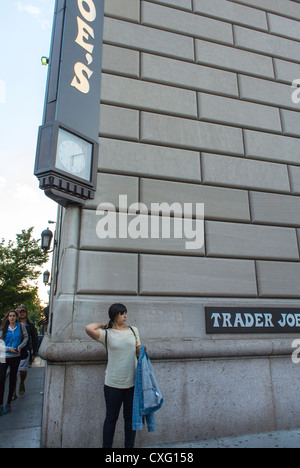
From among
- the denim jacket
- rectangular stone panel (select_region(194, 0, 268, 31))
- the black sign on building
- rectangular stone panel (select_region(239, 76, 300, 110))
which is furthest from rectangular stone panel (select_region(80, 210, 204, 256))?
rectangular stone panel (select_region(194, 0, 268, 31))

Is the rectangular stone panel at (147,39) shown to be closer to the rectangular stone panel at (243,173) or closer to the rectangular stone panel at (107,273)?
the rectangular stone panel at (243,173)

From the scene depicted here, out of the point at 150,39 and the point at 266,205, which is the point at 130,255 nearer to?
the point at 266,205

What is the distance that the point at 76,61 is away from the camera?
198 inches

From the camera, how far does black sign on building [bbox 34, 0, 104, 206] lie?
444 centimetres

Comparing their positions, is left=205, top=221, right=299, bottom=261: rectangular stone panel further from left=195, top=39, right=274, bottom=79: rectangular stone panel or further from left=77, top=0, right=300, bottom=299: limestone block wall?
left=195, top=39, right=274, bottom=79: rectangular stone panel

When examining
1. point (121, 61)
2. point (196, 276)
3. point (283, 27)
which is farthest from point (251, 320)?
point (283, 27)

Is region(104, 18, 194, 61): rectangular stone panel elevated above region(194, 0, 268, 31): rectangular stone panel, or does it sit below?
below

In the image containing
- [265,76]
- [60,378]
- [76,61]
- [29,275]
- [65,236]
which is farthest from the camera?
[29,275]

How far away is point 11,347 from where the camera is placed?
5.59m

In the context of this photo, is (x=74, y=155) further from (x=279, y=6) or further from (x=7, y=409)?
(x=279, y=6)

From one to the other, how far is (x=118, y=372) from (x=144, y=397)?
38cm

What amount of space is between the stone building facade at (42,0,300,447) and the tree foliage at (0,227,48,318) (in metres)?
34.5

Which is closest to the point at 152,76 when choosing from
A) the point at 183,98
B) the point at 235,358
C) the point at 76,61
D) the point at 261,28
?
the point at 183,98

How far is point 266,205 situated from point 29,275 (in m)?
39.7
